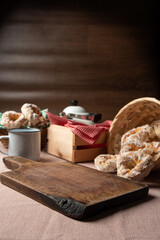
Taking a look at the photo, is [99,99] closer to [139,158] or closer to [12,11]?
[12,11]

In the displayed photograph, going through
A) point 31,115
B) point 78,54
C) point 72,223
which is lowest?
point 72,223

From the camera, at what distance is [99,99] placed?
2354 mm

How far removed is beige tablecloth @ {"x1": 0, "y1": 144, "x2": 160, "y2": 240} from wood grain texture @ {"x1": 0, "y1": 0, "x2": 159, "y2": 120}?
71.6 inches

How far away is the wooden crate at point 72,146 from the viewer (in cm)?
90

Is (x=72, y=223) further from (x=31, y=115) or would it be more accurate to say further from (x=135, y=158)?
(x=31, y=115)

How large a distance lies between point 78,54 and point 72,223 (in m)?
2.01

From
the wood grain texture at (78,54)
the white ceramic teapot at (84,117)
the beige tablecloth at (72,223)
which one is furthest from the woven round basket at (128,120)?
the wood grain texture at (78,54)

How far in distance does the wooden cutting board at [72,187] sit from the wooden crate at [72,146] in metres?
0.19

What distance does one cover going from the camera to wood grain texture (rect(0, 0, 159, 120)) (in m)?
2.26

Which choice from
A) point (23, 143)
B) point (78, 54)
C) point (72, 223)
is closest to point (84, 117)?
point (23, 143)

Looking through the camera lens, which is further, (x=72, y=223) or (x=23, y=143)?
(x=23, y=143)

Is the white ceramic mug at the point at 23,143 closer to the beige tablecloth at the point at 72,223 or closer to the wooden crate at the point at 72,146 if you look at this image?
the wooden crate at the point at 72,146

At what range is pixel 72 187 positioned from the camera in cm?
55

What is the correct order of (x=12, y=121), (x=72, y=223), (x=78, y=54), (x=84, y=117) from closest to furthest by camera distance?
(x=72, y=223) < (x=12, y=121) < (x=84, y=117) < (x=78, y=54)
